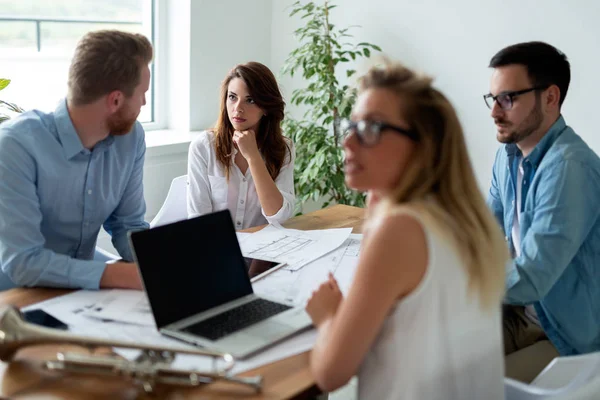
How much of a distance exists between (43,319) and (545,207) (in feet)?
4.30

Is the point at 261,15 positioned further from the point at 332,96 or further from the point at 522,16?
the point at 522,16

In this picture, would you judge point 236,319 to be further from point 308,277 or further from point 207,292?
point 308,277

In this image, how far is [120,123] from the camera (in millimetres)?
1964

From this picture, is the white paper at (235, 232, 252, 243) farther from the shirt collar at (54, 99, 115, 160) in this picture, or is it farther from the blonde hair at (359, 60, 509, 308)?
the blonde hair at (359, 60, 509, 308)

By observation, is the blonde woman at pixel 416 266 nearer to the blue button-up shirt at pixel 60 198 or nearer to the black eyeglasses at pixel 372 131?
the black eyeglasses at pixel 372 131

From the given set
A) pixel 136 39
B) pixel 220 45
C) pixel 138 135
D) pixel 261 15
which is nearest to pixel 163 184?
pixel 220 45

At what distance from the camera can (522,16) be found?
10.7 feet

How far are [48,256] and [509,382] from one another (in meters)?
1.14

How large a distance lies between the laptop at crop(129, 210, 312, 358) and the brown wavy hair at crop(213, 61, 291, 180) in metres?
1.01

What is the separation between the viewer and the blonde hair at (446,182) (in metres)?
1.32

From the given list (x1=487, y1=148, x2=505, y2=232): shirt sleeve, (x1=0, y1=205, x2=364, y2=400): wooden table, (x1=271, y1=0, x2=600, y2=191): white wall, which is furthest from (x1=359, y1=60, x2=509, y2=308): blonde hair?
(x1=271, y1=0, x2=600, y2=191): white wall

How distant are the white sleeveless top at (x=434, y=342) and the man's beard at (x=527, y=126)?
2.89 ft

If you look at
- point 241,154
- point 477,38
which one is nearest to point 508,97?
point 241,154

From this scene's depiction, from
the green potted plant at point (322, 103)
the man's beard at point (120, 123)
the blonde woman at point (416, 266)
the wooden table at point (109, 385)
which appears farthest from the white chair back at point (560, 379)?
the green potted plant at point (322, 103)
